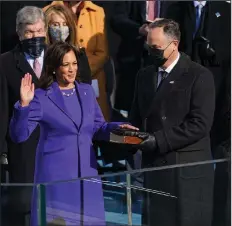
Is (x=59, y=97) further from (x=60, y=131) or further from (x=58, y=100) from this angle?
(x=60, y=131)

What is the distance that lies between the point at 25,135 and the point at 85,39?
167 cm

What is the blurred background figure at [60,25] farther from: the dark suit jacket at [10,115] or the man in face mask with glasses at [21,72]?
the dark suit jacket at [10,115]

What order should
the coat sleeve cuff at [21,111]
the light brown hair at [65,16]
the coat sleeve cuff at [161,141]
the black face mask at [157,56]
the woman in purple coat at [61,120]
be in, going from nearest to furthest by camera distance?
the coat sleeve cuff at [21,111], the woman in purple coat at [61,120], the coat sleeve cuff at [161,141], the black face mask at [157,56], the light brown hair at [65,16]

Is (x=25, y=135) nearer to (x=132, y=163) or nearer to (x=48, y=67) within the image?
(x=48, y=67)

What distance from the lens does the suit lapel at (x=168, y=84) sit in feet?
18.3

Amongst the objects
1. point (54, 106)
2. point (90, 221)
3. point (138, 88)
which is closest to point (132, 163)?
point (138, 88)

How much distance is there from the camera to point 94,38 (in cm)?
674

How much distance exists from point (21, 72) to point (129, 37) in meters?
1.09

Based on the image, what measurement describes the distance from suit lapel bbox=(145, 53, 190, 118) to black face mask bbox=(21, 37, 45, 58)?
1.06 m

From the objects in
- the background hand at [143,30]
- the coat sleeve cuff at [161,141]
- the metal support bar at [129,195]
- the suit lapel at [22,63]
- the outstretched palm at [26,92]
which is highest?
the background hand at [143,30]

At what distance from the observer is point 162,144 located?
5.49 meters

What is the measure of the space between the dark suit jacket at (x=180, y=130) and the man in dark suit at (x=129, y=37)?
1.10 meters

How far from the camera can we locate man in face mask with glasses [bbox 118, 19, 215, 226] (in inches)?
204

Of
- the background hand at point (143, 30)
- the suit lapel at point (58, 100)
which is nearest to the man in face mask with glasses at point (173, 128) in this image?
the suit lapel at point (58, 100)
